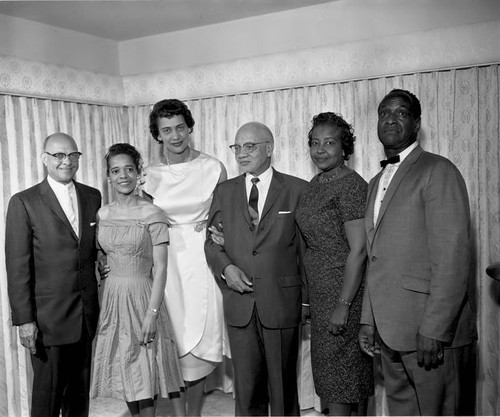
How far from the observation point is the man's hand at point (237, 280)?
299cm

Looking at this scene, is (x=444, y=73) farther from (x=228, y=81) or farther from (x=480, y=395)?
(x=480, y=395)

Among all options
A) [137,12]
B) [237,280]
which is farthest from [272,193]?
[137,12]

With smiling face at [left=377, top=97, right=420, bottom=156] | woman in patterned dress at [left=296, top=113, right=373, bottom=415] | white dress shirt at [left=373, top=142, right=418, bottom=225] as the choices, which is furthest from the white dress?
smiling face at [left=377, top=97, right=420, bottom=156]

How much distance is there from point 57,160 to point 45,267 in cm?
61

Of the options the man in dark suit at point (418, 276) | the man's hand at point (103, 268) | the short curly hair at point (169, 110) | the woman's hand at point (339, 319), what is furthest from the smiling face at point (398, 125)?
the man's hand at point (103, 268)

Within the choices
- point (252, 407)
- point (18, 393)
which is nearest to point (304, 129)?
point (252, 407)

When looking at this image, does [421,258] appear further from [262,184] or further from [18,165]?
[18,165]

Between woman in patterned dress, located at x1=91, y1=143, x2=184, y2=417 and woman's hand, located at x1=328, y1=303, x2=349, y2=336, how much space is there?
96cm

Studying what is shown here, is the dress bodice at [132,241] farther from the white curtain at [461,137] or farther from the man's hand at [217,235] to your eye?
the white curtain at [461,137]

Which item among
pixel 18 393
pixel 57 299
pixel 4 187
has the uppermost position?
pixel 4 187

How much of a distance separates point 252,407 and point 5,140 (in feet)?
8.13

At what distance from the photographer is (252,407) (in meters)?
3.08

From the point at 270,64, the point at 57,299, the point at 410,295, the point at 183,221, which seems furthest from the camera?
the point at 270,64

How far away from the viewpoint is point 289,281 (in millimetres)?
3016
